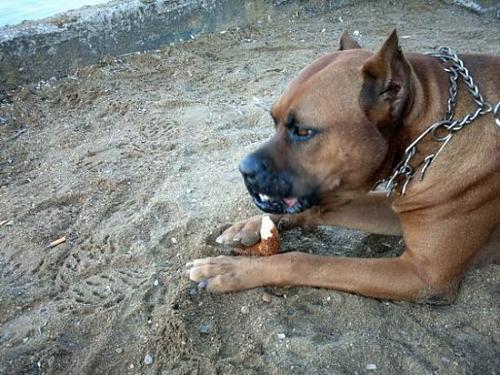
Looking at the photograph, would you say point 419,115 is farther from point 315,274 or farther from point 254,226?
point 254,226

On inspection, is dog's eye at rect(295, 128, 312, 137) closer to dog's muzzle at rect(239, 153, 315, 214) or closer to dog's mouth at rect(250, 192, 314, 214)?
dog's muzzle at rect(239, 153, 315, 214)

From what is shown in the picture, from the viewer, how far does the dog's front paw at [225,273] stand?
3.05m

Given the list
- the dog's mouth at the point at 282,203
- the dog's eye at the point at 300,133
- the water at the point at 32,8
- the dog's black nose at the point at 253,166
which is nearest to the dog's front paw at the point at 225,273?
the dog's mouth at the point at 282,203

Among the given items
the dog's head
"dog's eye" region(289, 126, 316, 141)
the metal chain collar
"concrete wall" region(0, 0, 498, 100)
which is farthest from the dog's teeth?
"concrete wall" region(0, 0, 498, 100)

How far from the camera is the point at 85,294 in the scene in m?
3.16

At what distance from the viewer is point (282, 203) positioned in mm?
2930

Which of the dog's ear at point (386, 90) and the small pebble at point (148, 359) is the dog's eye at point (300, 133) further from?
the small pebble at point (148, 359)

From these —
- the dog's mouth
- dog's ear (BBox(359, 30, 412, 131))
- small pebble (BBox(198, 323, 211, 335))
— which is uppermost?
dog's ear (BBox(359, 30, 412, 131))

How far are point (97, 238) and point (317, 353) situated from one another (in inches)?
65.6

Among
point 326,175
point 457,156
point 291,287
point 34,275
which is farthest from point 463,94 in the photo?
point 34,275

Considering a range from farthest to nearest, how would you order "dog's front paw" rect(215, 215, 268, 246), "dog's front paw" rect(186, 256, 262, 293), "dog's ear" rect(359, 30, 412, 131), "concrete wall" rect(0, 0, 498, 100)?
"concrete wall" rect(0, 0, 498, 100)
"dog's front paw" rect(215, 215, 268, 246)
"dog's front paw" rect(186, 256, 262, 293)
"dog's ear" rect(359, 30, 412, 131)

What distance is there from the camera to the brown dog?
2744 mm

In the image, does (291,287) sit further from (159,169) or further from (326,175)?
(159,169)

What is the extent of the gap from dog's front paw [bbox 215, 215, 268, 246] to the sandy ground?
0.09 m
